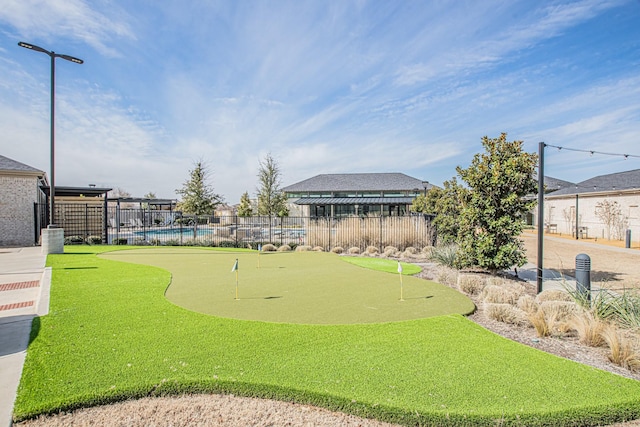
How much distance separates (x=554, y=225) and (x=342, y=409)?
33.4m

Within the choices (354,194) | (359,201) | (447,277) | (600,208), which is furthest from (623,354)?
(354,194)

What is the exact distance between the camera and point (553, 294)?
652 centimetres

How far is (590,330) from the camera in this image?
4.71 metres

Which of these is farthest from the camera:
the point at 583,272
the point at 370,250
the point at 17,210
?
the point at 17,210

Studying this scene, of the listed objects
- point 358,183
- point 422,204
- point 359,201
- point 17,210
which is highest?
point 358,183

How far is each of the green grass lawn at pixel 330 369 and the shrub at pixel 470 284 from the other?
8.23 ft

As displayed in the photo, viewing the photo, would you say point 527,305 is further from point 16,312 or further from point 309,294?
point 16,312

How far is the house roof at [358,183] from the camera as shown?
44.4 meters

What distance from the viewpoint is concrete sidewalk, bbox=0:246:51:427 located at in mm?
3299

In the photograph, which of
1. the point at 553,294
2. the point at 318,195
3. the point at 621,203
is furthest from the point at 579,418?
the point at 318,195

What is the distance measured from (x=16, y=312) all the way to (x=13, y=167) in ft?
55.1

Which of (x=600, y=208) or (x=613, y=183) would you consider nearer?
(x=600, y=208)

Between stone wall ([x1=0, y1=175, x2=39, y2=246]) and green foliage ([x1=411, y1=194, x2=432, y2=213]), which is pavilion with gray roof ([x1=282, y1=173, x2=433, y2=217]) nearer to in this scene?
green foliage ([x1=411, y1=194, x2=432, y2=213])

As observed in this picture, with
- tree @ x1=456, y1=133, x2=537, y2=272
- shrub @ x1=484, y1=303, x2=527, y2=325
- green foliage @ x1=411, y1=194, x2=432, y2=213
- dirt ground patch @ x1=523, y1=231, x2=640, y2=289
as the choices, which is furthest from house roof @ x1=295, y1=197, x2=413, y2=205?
shrub @ x1=484, y1=303, x2=527, y2=325
